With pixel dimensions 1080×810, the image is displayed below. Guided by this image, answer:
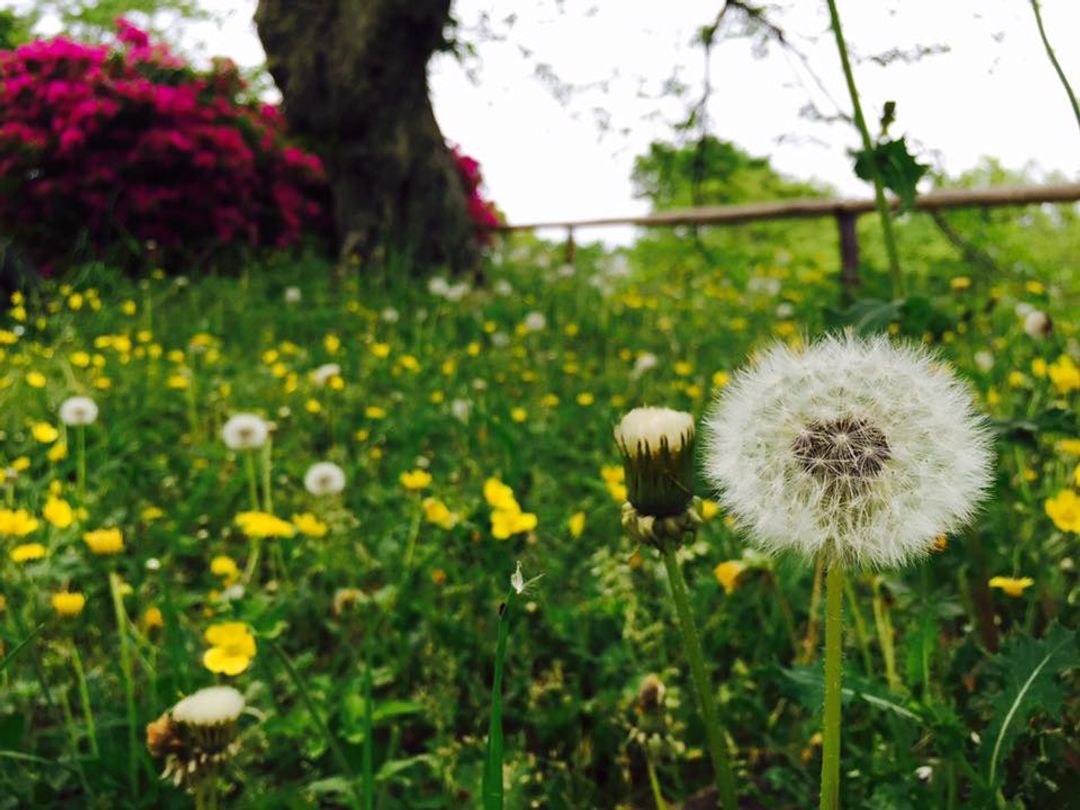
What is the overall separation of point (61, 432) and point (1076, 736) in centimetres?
282

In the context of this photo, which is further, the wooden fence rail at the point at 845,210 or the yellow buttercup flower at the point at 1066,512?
the wooden fence rail at the point at 845,210

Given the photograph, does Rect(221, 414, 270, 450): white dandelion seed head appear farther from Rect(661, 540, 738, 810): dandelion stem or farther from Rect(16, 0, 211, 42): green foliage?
Rect(16, 0, 211, 42): green foliage

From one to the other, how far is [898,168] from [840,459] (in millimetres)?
777

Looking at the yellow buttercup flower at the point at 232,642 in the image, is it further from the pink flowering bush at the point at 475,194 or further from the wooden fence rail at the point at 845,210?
the pink flowering bush at the point at 475,194

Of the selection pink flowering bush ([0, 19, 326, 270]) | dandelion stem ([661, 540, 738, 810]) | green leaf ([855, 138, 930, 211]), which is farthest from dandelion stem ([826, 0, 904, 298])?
pink flowering bush ([0, 19, 326, 270])

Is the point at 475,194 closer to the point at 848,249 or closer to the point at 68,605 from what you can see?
the point at 848,249

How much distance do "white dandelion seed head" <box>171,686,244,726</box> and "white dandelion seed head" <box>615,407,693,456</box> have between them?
61 cm

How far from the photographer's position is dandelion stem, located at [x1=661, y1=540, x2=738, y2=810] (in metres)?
1.03

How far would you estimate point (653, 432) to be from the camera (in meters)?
1.04

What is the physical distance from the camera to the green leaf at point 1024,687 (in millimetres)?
1134

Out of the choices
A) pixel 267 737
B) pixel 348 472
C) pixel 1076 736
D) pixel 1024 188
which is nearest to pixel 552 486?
pixel 348 472

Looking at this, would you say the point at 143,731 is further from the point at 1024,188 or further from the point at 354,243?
the point at 354,243

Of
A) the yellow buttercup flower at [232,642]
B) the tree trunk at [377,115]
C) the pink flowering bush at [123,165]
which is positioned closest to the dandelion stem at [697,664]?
the yellow buttercup flower at [232,642]

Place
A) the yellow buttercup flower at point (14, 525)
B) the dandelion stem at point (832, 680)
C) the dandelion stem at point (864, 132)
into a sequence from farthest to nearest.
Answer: the yellow buttercup flower at point (14, 525), the dandelion stem at point (864, 132), the dandelion stem at point (832, 680)
